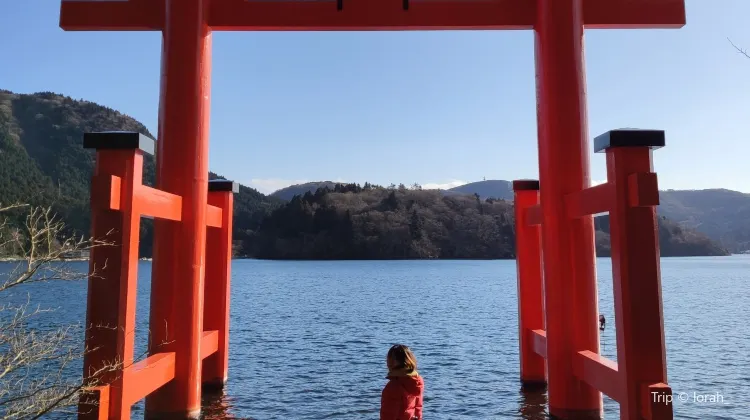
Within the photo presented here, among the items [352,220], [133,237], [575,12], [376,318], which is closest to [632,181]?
[575,12]

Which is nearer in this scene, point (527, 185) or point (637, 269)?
point (637, 269)

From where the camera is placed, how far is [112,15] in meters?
5.93

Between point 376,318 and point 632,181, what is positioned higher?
point 632,181

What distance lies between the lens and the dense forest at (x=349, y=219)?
349 ft

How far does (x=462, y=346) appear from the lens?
51.4 ft

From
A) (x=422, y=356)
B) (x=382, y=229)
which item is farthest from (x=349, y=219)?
(x=422, y=356)

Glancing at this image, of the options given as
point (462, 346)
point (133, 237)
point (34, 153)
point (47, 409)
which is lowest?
point (462, 346)

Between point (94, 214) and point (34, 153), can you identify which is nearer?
point (94, 214)

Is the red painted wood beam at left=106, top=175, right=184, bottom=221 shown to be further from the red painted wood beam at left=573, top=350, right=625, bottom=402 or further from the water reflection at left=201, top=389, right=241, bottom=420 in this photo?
the red painted wood beam at left=573, top=350, right=625, bottom=402

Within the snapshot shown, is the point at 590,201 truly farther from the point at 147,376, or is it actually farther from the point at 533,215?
the point at 147,376

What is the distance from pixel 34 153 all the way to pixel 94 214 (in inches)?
5333

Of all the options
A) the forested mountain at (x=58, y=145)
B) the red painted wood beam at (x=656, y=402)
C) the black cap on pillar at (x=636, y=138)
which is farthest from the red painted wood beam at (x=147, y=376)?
the forested mountain at (x=58, y=145)

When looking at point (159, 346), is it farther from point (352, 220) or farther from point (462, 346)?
point (352, 220)

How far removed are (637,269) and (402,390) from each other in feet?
7.27
